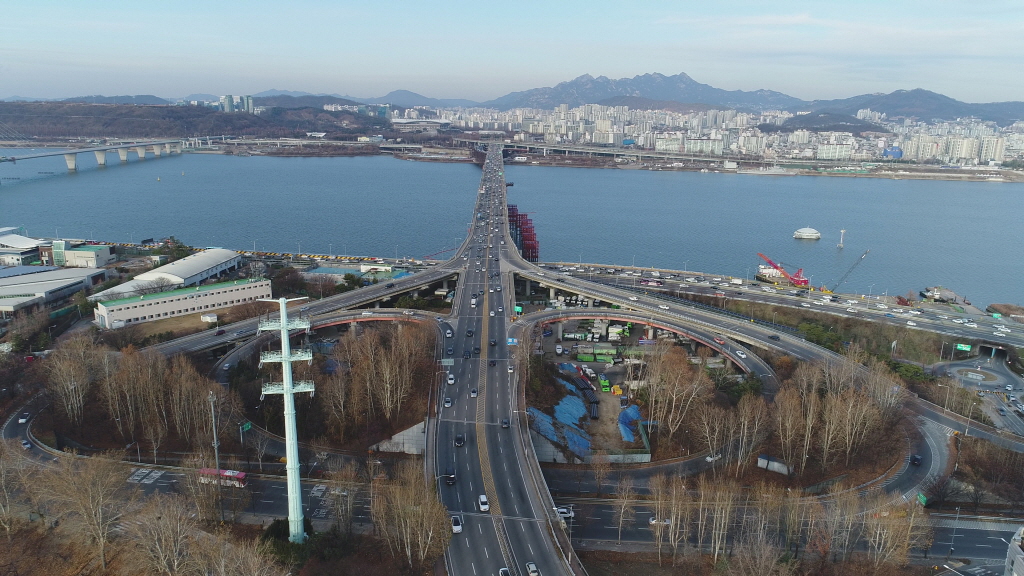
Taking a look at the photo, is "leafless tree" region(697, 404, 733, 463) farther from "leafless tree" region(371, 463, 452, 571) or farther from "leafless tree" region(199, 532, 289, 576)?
"leafless tree" region(199, 532, 289, 576)

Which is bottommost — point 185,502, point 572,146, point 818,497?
point 818,497

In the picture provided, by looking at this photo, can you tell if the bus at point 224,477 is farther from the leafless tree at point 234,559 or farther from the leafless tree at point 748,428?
the leafless tree at point 748,428

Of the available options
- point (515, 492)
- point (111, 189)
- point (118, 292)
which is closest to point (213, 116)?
point (111, 189)

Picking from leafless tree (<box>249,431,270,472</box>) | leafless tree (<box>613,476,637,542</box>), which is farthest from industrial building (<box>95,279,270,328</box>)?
leafless tree (<box>613,476,637,542</box>)

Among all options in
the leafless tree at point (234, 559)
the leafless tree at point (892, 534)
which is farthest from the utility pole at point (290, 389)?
the leafless tree at point (892, 534)

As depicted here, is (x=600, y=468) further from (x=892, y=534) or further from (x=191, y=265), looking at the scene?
(x=191, y=265)

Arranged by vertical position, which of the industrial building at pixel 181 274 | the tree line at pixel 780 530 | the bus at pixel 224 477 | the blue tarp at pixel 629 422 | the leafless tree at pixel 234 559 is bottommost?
the blue tarp at pixel 629 422

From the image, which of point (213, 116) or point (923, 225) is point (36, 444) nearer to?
point (923, 225)
